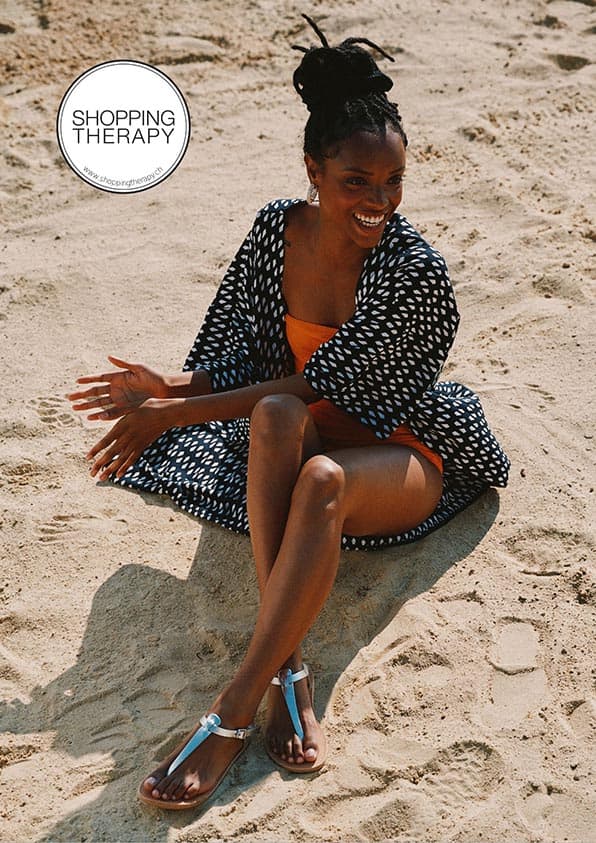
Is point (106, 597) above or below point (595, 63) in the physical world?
below

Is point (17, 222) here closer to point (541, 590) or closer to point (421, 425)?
point (421, 425)

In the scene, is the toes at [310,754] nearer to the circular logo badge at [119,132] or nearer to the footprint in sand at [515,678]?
the footprint in sand at [515,678]

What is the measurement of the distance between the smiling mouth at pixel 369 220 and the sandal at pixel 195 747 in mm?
1435

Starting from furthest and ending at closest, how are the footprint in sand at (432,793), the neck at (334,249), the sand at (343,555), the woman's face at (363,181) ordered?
1. the neck at (334,249)
2. the woman's face at (363,181)
3. the sand at (343,555)
4. the footprint in sand at (432,793)

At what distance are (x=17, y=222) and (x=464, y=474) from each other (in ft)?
9.65

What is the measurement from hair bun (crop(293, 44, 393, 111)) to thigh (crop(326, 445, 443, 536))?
3.32 ft

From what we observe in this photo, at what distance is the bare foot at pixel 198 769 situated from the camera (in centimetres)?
286

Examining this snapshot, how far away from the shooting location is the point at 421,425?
3600 mm

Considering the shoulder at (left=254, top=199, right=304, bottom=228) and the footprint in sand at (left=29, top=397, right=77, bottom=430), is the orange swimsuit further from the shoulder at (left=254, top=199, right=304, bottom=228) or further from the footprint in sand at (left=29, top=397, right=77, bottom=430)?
the footprint in sand at (left=29, top=397, right=77, bottom=430)

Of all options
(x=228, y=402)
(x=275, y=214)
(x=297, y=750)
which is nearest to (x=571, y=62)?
(x=275, y=214)

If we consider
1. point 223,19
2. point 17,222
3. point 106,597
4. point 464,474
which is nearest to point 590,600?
point 464,474

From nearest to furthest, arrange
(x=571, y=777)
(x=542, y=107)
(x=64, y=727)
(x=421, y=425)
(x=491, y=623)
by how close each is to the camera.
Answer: (x=571, y=777) < (x=64, y=727) < (x=491, y=623) < (x=421, y=425) < (x=542, y=107)

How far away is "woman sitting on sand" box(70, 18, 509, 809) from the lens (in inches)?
119

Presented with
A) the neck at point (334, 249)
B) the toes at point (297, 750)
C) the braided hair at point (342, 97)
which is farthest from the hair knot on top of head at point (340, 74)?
the toes at point (297, 750)
